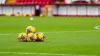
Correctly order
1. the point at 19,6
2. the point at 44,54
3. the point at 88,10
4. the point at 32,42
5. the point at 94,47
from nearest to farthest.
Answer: the point at 44,54
the point at 94,47
the point at 32,42
the point at 88,10
the point at 19,6

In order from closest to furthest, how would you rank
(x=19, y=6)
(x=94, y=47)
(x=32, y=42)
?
(x=94, y=47), (x=32, y=42), (x=19, y=6)

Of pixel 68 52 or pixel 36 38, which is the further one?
pixel 36 38

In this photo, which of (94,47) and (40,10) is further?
(40,10)

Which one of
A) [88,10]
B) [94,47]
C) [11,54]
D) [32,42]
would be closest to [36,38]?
[32,42]

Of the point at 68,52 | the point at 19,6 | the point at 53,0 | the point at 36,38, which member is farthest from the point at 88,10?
the point at 68,52

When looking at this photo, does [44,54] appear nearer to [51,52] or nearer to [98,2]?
[51,52]

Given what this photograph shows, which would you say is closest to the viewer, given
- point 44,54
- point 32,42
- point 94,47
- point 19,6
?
point 44,54

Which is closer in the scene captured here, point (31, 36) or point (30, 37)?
point (31, 36)

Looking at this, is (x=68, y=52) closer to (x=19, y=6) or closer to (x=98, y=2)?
(x=98, y=2)

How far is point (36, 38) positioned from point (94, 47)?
288 cm

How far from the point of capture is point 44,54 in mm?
11000

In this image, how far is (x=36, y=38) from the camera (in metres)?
15.0

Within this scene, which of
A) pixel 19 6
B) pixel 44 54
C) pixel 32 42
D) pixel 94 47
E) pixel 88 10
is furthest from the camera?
pixel 19 6

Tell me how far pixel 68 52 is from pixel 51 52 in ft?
1.52
